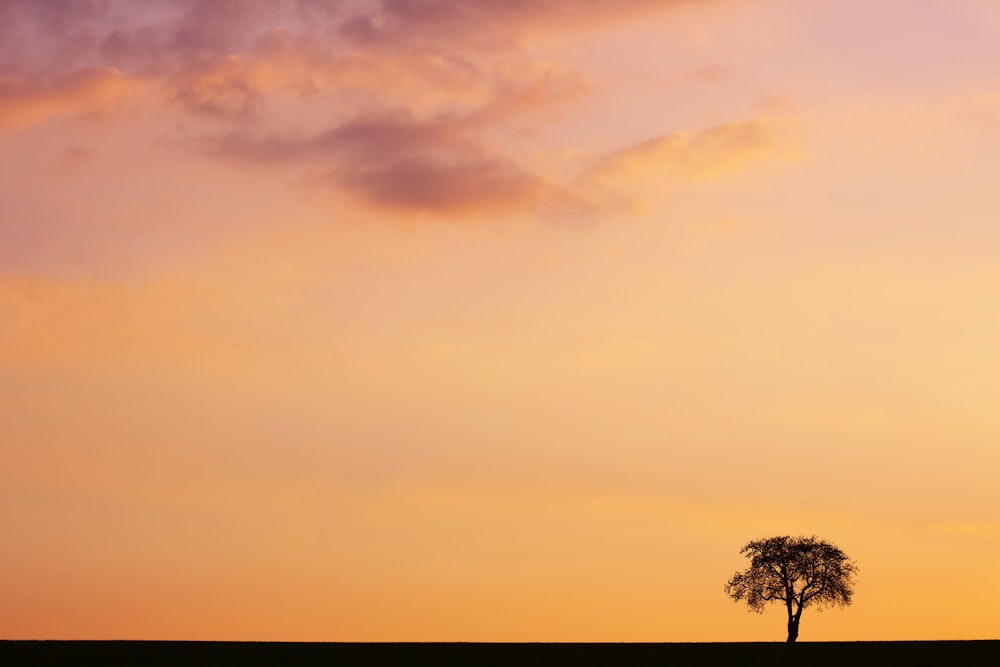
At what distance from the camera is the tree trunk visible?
468 ft
